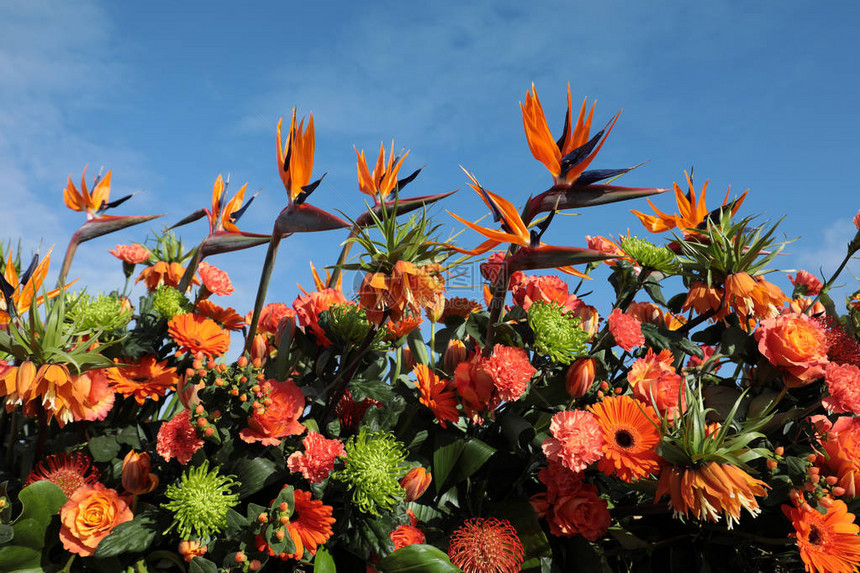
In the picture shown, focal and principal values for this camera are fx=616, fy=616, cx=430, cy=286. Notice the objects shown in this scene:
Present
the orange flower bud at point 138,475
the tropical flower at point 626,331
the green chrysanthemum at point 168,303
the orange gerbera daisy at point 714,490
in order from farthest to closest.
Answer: the green chrysanthemum at point 168,303 → the tropical flower at point 626,331 → the orange flower bud at point 138,475 → the orange gerbera daisy at point 714,490

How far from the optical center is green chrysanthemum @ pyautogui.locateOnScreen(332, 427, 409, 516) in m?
0.92

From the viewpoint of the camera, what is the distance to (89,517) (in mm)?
971

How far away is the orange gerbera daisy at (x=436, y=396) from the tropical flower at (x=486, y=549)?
0.62 feet

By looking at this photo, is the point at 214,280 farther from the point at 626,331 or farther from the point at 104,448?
the point at 626,331

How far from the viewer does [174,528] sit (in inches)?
38.6

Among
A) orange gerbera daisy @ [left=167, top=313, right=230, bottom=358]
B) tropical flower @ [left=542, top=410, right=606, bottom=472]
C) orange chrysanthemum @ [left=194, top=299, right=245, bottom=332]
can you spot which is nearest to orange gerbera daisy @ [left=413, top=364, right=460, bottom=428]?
tropical flower @ [left=542, top=410, right=606, bottom=472]

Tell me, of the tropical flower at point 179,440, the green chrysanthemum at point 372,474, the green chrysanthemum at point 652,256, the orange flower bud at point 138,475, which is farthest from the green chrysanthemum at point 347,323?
the green chrysanthemum at point 652,256

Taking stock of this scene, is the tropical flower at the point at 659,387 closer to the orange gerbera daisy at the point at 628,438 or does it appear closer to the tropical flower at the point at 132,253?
the orange gerbera daisy at the point at 628,438

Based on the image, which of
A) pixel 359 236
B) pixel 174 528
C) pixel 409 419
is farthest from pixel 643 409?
pixel 174 528

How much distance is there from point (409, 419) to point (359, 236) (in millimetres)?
377

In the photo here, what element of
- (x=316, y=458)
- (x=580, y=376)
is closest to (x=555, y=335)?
(x=580, y=376)

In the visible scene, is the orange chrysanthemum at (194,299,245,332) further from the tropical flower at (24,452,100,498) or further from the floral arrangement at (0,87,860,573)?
the tropical flower at (24,452,100,498)

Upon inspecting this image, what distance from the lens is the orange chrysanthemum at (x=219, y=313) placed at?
51.8 inches

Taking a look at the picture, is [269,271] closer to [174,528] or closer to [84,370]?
[84,370]
